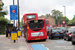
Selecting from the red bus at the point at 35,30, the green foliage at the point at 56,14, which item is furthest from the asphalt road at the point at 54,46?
the green foliage at the point at 56,14

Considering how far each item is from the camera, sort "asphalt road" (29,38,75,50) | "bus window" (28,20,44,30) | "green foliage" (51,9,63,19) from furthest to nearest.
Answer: "green foliage" (51,9,63,19) < "bus window" (28,20,44,30) < "asphalt road" (29,38,75,50)

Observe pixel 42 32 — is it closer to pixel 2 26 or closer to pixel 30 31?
pixel 30 31

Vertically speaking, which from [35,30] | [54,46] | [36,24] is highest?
[36,24]

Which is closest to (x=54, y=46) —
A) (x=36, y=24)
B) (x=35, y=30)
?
(x=35, y=30)

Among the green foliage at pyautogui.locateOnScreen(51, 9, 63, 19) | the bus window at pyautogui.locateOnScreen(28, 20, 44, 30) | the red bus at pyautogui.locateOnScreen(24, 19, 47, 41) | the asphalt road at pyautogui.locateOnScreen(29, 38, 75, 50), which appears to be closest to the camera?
the asphalt road at pyautogui.locateOnScreen(29, 38, 75, 50)

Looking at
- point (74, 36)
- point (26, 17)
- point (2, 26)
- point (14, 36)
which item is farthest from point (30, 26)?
point (2, 26)

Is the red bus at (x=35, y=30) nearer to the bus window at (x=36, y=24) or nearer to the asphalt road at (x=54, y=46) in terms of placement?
the bus window at (x=36, y=24)

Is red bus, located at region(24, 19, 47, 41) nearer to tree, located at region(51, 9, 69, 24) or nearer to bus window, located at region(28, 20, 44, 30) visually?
bus window, located at region(28, 20, 44, 30)

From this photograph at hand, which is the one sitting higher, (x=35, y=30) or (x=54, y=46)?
(x=35, y=30)

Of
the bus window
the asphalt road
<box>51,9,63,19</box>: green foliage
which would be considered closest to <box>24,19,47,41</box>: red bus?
the bus window

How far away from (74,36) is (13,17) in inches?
442

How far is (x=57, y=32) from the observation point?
22.0 m

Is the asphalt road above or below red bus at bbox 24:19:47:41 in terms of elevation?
below

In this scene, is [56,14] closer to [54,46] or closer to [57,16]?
[57,16]
